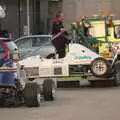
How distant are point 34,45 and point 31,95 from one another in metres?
13.3

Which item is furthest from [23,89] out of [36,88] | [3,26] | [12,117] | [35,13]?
[35,13]

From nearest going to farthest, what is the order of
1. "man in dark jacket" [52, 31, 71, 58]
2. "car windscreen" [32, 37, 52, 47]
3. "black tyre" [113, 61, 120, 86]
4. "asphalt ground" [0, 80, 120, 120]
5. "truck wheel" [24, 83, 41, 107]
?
"asphalt ground" [0, 80, 120, 120] → "truck wheel" [24, 83, 41, 107] → "black tyre" [113, 61, 120, 86] → "man in dark jacket" [52, 31, 71, 58] → "car windscreen" [32, 37, 52, 47]

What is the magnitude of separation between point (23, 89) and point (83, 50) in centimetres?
542

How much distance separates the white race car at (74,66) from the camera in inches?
751

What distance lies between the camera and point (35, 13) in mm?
48688

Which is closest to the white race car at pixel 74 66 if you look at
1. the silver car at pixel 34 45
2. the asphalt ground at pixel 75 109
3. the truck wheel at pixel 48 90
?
the asphalt ground at pixel 75 109

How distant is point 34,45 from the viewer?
1077 inches

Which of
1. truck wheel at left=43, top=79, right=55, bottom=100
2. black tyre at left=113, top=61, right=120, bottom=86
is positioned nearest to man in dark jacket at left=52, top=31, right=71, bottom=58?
black tyre at left=113, top=61, right=120, bottom=86

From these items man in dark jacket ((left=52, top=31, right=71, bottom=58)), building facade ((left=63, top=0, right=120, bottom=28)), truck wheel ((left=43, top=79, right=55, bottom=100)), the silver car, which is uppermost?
building facade ((left=63, top=0, right=120, bottom=28))

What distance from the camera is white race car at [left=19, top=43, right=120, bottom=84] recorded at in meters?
19.1

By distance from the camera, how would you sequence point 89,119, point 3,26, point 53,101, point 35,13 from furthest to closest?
point 35,13, point 3,26, point 53,101, point 89,119

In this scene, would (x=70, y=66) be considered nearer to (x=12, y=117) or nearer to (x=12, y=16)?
(x=12, y=117)

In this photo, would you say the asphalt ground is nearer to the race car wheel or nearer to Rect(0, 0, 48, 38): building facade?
the race car wheel

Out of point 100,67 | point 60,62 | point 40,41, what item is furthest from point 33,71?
point 40,41
